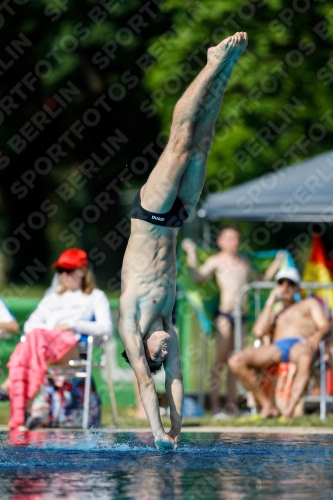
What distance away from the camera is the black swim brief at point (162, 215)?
7711 millimetres

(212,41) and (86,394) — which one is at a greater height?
(212,41)

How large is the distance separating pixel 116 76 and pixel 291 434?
12479 millimetres

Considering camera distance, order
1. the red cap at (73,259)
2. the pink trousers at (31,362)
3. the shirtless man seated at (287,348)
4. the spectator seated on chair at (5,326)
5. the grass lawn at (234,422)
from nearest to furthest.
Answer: the pink trousers at (31,362), the grass lawn at (234,422), the spectator seated on chair at (5,326), the red cap at (73,259), the shirtless man seated at (287,348)

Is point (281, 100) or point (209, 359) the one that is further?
point (281, 100)

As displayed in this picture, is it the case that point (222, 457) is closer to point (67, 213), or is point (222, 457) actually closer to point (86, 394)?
point (86, 394)

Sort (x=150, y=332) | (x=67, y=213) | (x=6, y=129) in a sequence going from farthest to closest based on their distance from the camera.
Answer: (x=67, y=213), (x=6, y=129), (x=150, y=332)

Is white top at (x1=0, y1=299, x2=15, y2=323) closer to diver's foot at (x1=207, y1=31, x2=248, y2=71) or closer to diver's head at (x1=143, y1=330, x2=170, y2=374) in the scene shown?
diver's head at (x1=143, y1=330, x2=170, y2=374)

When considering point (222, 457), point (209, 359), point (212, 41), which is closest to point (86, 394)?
point (209, 359)

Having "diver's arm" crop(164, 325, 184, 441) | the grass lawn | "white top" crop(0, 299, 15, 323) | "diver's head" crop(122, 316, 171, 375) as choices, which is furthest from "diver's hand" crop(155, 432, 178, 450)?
"white top" crop(0, 299, 15, 323)

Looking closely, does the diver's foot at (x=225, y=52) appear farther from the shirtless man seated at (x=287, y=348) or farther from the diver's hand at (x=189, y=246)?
the diver's hand at (x=189, y=246)

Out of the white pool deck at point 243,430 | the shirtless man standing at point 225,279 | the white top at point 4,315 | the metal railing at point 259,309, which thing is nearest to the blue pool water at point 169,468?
the white pool deck at point 243,430

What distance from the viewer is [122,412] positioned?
13305mm

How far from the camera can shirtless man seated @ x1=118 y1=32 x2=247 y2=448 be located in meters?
7.70

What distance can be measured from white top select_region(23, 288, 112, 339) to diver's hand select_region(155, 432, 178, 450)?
3.86 metres
